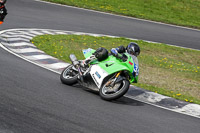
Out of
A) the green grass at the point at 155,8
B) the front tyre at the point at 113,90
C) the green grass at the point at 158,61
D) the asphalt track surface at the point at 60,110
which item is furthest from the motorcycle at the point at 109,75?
the green grass at the point at 155,8

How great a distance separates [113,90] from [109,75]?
36cm

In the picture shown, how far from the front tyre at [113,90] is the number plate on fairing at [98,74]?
0.17 meters

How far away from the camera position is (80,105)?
23.0ft

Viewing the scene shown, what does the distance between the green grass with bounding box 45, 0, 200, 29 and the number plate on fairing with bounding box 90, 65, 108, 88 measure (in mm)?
13796

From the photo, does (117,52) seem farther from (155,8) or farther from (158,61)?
(155,8)

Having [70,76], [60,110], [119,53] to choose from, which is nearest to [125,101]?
[119,53]

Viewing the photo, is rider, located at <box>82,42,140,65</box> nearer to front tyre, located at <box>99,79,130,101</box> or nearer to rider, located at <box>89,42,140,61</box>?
rider, located at <box>89,42,140,61</box>

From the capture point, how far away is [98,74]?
7977 mm

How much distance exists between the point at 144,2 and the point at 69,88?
A: 18.0m

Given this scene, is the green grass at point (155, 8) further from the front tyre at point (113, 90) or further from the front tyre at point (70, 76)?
the front tyre at point (113, 90)

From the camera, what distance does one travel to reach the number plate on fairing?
311 inches

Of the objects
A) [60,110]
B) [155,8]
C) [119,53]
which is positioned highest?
[119,53]

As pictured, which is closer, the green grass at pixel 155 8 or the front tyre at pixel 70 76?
the front tyre at pixel 70 76

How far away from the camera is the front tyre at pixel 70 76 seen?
8.45 meters
